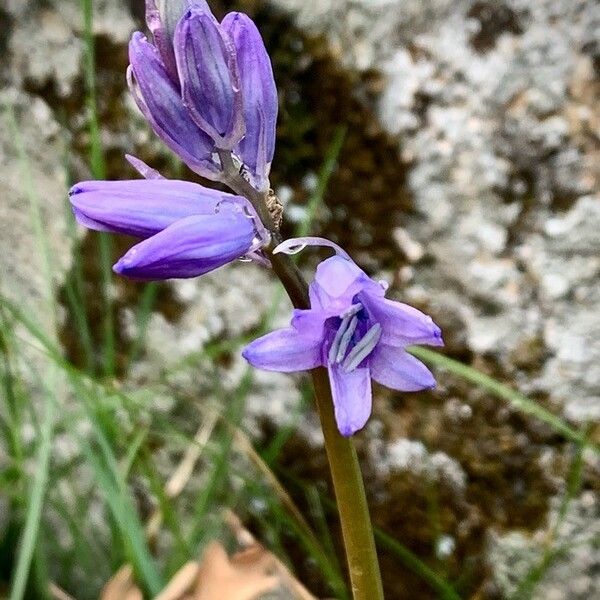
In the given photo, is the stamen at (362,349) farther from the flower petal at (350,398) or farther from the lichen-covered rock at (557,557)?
the lichen-covered rock at (557,557)

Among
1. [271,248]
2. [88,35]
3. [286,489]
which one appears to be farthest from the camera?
[286,489]

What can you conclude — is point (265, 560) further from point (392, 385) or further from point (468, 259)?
point (392, 385)

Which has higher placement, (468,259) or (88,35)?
(88,35)

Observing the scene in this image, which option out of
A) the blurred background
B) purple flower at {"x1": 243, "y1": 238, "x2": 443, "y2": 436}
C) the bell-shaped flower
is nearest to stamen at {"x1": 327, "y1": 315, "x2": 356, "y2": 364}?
purple flower at {"x1": 243, "y1": 238, "x2": 443, "y2": 436}

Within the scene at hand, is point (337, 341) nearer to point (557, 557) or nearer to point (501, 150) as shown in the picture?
point (501, 150)

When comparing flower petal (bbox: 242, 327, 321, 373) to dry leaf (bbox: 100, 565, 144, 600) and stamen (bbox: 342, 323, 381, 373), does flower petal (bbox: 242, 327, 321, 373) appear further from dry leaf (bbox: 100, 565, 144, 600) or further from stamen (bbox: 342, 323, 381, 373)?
dry leaf (bbox: 100, 565, 144, 600)

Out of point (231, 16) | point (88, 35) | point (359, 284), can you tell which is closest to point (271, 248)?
point (359, 284)

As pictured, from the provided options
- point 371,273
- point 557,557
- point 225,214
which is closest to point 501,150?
point 371,273
